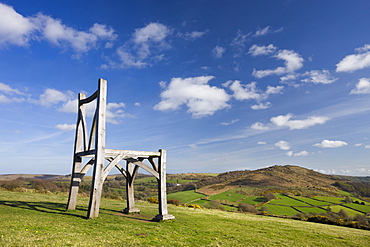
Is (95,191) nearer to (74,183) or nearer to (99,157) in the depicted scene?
(99,157)

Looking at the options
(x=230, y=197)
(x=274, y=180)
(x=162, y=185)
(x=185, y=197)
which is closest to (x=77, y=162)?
(x=162, y=185)

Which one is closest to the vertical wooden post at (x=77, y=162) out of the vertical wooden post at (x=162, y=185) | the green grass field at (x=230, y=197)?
the vertical wooden post at (x=162, y=185)

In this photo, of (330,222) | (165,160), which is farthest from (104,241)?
(330,222)

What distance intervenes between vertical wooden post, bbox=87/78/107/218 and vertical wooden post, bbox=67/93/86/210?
265 cm

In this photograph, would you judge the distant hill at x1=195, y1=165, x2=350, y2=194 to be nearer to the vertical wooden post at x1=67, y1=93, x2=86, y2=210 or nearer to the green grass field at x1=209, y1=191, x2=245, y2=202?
the green grass field at x1=209, y1=191, x2=245, y2=202

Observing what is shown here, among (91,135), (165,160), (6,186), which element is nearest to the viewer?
(91,135)

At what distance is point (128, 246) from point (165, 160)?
23.5ft

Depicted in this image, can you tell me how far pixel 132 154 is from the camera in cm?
1263

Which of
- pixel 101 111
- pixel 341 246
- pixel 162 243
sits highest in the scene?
pixel 101 111

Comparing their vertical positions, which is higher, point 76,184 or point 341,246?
point 76,184

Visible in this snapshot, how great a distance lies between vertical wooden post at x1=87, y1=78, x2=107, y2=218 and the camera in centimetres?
1083

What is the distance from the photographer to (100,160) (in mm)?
11070

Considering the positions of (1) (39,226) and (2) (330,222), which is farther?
(2) (330,222)

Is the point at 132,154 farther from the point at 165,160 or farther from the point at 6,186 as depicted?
the point at 6,186
